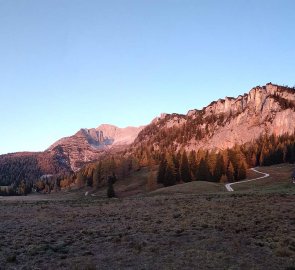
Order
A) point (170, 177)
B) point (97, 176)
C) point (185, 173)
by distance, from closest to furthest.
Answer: point (170, 177) < point (185, 173) < point (97, 176)

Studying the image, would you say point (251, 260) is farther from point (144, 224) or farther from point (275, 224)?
point (144, 224)

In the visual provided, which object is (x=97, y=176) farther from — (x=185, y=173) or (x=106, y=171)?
(x=185, y=173)

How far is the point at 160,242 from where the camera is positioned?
2244cm

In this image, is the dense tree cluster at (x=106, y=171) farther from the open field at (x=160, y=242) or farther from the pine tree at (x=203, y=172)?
the open field at (x=160, y=242)

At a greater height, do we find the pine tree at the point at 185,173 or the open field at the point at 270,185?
the pine tree at the point at 185,173

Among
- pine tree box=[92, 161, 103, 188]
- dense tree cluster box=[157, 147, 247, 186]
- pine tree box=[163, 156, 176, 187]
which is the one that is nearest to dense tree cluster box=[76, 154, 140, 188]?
pine tree box=[92, 161, 103, 188]

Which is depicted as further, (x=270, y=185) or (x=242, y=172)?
(x=242, y=172)

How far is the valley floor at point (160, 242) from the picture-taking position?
58.2ft

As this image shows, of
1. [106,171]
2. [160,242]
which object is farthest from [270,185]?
[106,171]

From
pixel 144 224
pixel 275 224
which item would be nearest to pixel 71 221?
pixel 144 224

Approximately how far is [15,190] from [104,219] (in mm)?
177454

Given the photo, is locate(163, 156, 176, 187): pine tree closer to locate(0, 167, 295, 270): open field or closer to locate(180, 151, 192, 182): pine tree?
locate(180, 151, 192, 182): pine tree

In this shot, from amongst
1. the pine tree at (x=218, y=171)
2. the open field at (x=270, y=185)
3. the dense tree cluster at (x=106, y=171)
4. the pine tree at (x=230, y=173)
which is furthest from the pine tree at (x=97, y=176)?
the open field at (x=270, y=185)

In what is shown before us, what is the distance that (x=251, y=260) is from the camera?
699 inches
